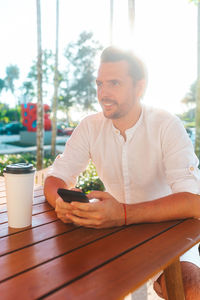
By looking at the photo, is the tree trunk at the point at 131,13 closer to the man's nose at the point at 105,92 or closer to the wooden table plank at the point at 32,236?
the man's nose at the point at 105,92

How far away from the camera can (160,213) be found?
1341 mm

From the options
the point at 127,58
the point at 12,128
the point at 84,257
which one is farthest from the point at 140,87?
the point at 12,128

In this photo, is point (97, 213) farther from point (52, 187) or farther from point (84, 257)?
point (52, 187)

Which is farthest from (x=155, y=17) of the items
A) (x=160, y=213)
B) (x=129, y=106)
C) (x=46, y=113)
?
(x=46, y=113)

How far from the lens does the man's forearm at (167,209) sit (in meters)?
1.32

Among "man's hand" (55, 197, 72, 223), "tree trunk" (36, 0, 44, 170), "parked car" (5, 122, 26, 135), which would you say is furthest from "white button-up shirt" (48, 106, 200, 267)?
"parked car" (5, 122, 26, 135)

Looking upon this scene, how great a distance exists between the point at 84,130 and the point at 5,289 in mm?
1317

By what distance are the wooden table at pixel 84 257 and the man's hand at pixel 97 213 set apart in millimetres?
33

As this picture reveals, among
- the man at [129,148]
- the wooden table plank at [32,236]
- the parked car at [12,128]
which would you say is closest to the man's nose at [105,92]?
the man at [129,148]

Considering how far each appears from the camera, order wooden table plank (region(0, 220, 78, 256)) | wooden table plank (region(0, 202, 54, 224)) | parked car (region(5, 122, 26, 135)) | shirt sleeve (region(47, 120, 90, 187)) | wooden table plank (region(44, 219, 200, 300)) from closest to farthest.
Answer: wooden table plank (region(44, 219, 200, 300)) < wooden table plank (region(0, 220, 78, 256)) < wooden table plank (region(0, 202, 54, 224)) < shirt sleeve (region(47, 120, 90, 187)) < parked car (region(5, 122, 26, 135))

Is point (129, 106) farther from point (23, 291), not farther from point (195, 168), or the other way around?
point (23, 291)

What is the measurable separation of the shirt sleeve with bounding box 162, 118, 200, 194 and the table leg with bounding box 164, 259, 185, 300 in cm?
40

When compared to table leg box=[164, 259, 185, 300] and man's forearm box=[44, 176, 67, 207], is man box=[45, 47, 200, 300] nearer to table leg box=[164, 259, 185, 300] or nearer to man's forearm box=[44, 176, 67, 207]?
man's forearm box=[44, 176, 67, 207]

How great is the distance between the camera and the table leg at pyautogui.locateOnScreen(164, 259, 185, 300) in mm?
1229
